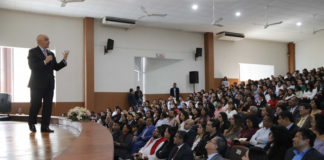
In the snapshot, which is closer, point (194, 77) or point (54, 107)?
point (54, 107)

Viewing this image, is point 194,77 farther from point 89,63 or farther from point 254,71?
point 89,63

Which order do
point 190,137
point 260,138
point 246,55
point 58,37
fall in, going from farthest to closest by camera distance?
point 246,55 < point 58,37 < point 190,137 < point 260,138

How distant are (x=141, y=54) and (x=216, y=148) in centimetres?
776

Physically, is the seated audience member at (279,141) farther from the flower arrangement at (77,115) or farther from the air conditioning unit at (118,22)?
the air conditioning unit at (118,22)

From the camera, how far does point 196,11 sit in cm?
859

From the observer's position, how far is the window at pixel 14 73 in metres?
8.97

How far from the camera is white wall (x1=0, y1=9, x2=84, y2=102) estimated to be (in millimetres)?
8312

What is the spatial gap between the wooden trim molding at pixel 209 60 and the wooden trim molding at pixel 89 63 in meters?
4.72

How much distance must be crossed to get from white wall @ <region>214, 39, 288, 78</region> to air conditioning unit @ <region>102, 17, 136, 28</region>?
4.16 m

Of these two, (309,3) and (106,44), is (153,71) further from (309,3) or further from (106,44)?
(309,3)

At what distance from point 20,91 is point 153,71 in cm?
493

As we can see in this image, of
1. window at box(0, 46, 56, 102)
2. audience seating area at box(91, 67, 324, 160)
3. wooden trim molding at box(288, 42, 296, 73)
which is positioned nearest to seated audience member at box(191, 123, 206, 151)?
audience seating area at box(91, 67, 324, 160)

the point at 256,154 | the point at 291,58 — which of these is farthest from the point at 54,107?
the point at 291,58

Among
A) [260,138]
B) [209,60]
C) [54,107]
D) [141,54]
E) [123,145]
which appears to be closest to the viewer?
[260,138]
